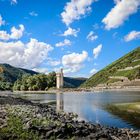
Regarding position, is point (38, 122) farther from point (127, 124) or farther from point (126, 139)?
point (127, 124)

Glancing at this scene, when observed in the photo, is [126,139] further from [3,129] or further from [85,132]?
[3,129]

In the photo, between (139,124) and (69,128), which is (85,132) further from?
(139,124)

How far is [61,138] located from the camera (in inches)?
1081

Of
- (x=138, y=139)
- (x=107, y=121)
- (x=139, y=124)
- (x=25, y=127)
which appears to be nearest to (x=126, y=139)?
(x=138, y=139)

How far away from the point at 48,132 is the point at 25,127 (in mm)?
2517

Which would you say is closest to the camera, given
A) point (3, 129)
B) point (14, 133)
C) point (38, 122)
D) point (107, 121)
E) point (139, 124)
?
point (14, 133)

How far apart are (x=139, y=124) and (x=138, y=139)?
15.9 m

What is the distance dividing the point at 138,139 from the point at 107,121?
21.0 metres

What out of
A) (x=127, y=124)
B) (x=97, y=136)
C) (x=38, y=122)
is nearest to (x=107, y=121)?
(x=127, y=124)

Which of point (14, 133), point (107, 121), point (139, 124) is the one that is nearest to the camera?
point (14, 133)

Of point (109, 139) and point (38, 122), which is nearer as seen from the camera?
point (109, 139)

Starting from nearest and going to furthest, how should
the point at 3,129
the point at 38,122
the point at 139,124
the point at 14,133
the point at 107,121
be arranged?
the point at 14,133 → the point at 3,129 → the point at 38,122 → the point at 139,124 → the point at 107,121

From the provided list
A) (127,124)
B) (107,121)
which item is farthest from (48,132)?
(107,121)

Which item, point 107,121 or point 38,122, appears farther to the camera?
point 107,121
